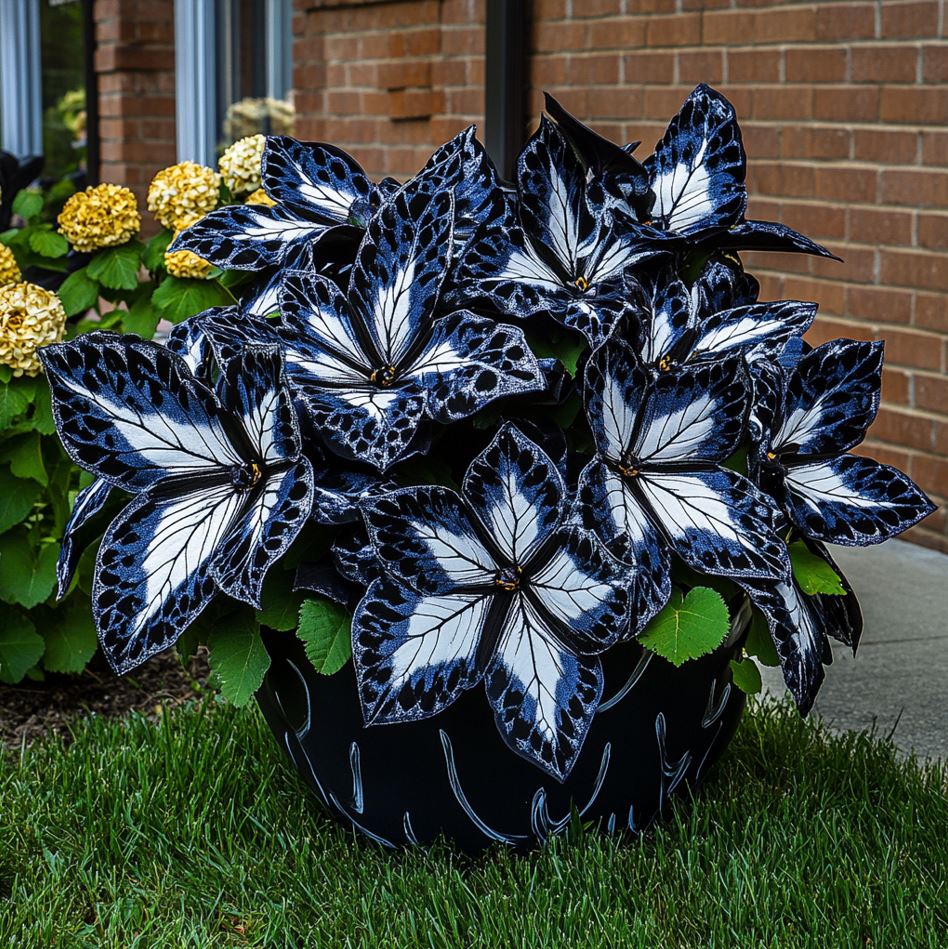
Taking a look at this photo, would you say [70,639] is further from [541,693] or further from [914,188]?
[914,188]

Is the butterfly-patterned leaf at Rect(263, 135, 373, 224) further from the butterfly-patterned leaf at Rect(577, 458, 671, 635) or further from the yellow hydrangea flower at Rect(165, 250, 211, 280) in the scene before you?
the butterfly-patterned leaf at Rect(577, 458, 671, 635)

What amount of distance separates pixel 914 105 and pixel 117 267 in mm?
2555

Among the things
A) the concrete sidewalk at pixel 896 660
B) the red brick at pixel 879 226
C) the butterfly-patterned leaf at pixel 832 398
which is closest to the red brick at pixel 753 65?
the red brick at pixel 879 226

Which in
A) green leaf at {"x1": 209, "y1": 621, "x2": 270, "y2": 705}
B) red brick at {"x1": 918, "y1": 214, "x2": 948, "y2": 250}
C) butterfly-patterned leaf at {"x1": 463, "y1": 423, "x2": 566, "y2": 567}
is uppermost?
red brick at {"x1": 918, "y1": 214, "x2": 948, "y2": 250}

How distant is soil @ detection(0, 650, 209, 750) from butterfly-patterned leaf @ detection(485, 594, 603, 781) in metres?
1.25

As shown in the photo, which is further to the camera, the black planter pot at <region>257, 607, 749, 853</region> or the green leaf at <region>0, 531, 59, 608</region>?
the green leaf at <region>0, 531, 59, 608</region>

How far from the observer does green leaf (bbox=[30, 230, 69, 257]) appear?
308 cm

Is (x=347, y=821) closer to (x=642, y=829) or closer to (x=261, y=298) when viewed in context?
(x=642, y=829)

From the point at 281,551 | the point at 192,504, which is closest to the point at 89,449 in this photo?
the point at 192,504

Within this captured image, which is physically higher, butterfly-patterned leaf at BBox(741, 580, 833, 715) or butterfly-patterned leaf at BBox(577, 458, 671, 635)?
butterfly-patterned leaf at BBox(577, 458, 671, 635)

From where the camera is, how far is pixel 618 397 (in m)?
2.00

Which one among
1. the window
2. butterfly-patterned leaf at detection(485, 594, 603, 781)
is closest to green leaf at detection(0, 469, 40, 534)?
butterfly-patterned leaf at detection(485, 594, 603, 781)

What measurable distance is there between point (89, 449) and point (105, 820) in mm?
708

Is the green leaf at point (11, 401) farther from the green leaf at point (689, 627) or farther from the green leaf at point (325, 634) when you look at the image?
the green leaf at point (689, 627)
